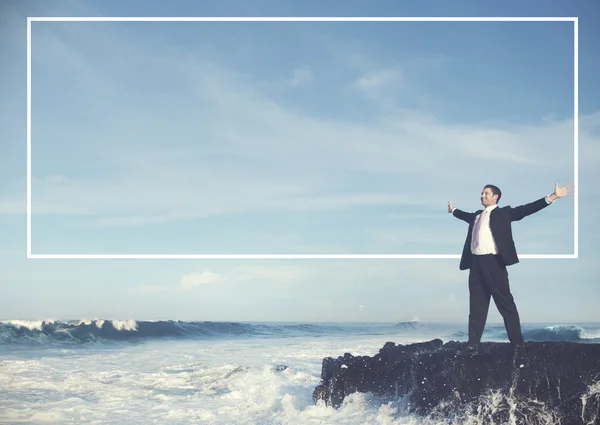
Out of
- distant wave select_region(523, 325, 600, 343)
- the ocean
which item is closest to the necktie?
the ocean

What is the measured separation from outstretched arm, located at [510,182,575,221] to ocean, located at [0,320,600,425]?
1394 millimetres

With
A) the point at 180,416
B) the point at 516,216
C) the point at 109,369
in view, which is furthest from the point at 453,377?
the point at 109,369

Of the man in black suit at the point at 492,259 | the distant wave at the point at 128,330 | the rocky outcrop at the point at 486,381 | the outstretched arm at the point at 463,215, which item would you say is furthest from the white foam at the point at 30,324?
the man in black suit at the point at 492,259

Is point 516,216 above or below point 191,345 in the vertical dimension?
above

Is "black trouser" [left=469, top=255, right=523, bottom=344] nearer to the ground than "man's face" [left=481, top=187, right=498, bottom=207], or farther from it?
nearer to the ground

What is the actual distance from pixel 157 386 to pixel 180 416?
1.91 meters

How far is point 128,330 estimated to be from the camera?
1647 centimetres

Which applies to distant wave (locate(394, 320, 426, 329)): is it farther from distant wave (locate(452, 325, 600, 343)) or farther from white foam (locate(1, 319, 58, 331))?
white foam (locate(1, 319, 58, 331))

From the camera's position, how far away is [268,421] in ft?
20.3

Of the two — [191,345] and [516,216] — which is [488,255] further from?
[191,345]

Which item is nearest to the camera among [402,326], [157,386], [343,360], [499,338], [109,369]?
[343,360]

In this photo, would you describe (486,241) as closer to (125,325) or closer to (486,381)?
(486,381)

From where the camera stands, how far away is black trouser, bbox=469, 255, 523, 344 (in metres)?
5.61

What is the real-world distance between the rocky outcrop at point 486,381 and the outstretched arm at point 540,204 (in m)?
1.06
